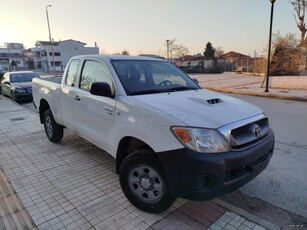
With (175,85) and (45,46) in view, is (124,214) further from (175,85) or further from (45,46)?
(45,46)

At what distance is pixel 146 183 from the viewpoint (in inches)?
110

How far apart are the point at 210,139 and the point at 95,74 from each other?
217 cm

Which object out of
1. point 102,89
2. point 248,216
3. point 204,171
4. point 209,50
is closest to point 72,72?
point 102,89

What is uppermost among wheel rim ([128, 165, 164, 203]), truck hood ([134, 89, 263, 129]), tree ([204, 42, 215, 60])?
tree ([204, 42, 215, 60])

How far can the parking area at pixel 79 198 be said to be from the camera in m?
2.71

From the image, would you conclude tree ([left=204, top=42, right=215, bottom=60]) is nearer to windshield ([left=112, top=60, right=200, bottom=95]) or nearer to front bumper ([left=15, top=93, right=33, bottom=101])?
front bumper ([left=15, top=93, right=33, bottom=101])

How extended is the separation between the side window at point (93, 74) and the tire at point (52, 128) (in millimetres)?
1654

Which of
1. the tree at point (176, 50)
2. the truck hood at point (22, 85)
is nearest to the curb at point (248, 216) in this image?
the truck hood at point (22, 85)

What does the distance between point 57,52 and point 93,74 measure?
71.9 meters

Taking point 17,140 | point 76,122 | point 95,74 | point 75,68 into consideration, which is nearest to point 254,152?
point 95,74

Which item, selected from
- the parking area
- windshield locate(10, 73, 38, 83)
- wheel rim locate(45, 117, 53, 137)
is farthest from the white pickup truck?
windshield locate(10, 73, 38, 83)

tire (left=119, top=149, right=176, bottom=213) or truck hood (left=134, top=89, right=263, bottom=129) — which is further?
tire (left=119, top=149, right=176, bottom=213)

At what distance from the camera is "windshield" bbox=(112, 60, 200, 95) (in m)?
3.27

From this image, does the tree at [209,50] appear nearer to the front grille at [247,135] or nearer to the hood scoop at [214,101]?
the hood scoop at [214,101]
